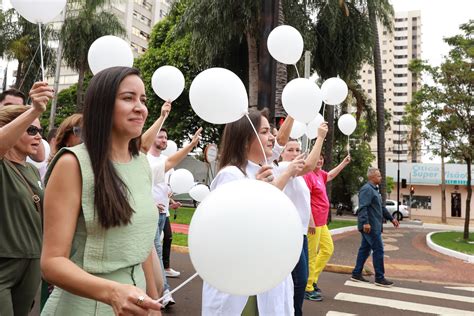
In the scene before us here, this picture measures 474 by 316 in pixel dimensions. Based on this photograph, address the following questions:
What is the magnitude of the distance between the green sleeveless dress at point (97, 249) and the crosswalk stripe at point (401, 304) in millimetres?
4993

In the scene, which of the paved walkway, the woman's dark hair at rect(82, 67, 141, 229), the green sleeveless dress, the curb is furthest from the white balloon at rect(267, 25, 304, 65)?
the curb

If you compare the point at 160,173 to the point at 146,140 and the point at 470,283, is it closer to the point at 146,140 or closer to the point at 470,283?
the point at 146,140

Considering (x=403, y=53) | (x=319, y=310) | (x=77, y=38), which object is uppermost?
(x=403, y=53)

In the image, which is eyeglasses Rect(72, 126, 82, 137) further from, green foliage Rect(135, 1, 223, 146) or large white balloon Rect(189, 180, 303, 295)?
green foliage Rect(135, 1, 223, 146)

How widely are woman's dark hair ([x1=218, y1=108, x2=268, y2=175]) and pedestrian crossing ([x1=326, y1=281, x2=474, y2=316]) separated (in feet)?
10.7

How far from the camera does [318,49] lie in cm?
1659

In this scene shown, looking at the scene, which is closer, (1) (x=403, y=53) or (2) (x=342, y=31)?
(2) (x=342, y=31)

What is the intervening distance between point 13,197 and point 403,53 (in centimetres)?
12349

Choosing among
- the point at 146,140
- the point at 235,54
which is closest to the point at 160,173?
the point at 146,140

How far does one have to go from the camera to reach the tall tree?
14.6 metres

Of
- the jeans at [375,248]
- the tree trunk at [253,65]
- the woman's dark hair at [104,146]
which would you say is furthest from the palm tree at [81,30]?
the woman's dark hair at [104,146]

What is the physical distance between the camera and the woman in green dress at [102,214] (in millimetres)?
1393

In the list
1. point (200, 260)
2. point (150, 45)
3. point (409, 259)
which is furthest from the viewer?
point (150, 45)

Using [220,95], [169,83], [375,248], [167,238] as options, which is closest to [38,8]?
[169,83]
